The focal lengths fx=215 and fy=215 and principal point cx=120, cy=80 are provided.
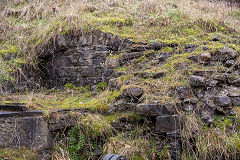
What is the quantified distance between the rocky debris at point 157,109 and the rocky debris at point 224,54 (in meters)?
1.51

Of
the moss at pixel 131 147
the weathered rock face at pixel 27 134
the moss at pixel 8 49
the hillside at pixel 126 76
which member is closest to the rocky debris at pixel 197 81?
the hillside at pixel 126 76

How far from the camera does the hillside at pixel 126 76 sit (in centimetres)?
323

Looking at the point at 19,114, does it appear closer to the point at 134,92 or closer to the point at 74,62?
the point at 134,92

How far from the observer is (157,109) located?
11.1 ft

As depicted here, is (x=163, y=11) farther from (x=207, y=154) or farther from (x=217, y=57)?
(x=207, y=154)

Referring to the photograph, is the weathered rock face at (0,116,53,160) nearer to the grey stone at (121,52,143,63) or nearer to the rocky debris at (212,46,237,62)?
the grey stone at (121,52,143,63)

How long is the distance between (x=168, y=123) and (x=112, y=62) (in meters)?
2.26

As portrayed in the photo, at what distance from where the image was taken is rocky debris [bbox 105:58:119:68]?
16.4 feet

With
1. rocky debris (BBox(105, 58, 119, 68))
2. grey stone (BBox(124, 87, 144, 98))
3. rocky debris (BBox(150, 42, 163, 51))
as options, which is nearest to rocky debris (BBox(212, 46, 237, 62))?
rocky debris (BBox(150, 42, 163, 51))

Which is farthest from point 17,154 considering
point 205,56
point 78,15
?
point 78,15

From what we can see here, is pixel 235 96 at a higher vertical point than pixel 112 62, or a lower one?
higher

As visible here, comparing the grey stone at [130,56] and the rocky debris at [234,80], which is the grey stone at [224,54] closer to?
the rocky debris at [234,80]

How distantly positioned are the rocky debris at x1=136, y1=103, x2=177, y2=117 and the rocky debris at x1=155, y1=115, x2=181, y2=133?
0.08 m

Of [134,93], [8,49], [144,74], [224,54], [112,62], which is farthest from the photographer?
[8,49]
